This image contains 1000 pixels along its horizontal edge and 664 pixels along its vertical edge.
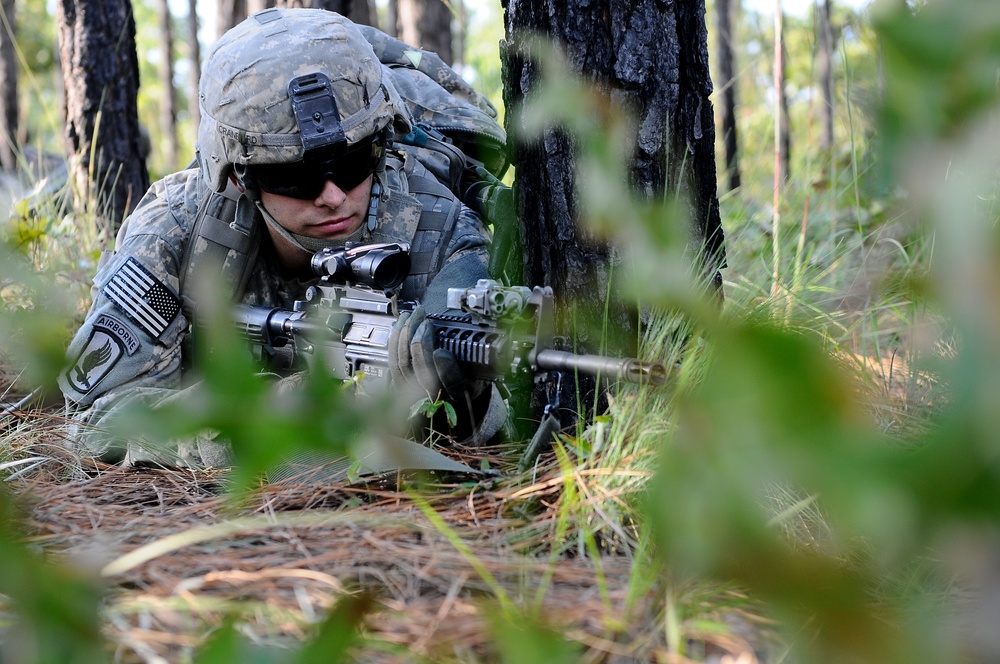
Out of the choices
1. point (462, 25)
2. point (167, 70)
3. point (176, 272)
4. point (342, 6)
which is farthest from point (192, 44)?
point (176, 272)

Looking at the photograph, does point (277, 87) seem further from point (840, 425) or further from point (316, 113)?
point (840, 425)

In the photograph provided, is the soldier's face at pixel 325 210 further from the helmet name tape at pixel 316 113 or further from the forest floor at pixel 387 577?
the forest floor at pixel 387 577

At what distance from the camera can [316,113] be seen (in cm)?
248

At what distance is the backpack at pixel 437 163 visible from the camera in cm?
254

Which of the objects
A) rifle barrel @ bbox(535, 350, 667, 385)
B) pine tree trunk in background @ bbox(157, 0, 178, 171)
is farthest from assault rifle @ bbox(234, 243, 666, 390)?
pine tree trunk in background @ bbox(157, 0, 178, 171)

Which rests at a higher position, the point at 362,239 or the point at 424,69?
the point at 424,69

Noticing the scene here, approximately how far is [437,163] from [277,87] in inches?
A: 33.2

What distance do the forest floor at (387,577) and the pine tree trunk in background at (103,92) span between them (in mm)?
3580

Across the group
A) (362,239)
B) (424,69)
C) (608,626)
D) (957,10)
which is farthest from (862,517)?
(424,69)

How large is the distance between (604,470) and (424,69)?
8.06ft

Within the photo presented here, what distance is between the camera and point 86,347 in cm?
271

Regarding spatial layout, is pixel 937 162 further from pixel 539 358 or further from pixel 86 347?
pixel 86 347

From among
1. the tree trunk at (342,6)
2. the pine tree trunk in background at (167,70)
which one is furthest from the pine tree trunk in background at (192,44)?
the tree trunk at (342,6)

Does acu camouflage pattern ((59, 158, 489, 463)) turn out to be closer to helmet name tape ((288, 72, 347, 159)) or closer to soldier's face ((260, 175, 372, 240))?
soldier's face ((260, 175, 372, 240))
